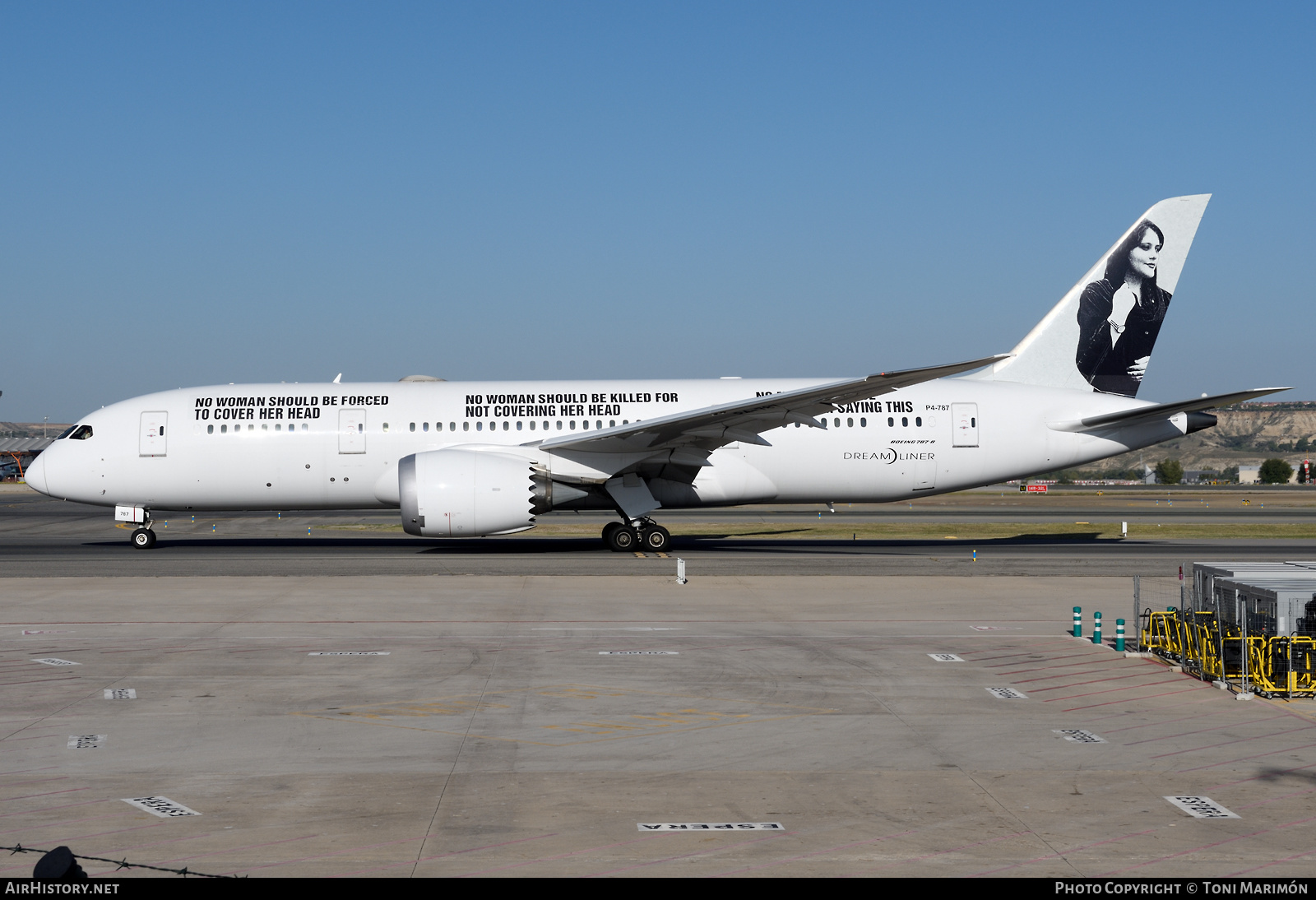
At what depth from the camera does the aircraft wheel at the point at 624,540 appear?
87.7 ft

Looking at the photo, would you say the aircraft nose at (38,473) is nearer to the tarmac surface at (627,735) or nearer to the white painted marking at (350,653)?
the tarmac surface at (627,735)

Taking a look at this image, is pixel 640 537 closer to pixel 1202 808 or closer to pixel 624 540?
pixel 624 540

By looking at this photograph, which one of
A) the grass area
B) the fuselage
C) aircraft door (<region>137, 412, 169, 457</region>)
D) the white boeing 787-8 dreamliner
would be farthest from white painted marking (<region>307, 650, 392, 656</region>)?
the grass area

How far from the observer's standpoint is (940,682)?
11750 mm

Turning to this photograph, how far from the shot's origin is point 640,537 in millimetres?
26797

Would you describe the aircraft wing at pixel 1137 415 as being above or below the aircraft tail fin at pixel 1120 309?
below

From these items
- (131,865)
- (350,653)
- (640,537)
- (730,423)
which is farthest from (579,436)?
(131,865)

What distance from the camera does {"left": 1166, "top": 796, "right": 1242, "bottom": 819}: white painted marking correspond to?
23.5 ft

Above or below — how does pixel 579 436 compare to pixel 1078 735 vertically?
above

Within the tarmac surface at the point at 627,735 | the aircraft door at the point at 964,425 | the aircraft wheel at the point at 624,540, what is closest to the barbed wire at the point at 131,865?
the tarmac surface at the point at 627,735

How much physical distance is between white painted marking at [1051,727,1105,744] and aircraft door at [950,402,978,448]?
18164 millimetres

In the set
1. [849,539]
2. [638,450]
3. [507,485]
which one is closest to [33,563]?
[507,485]

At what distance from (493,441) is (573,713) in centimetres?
1724

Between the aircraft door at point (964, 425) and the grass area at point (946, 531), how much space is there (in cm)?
528
